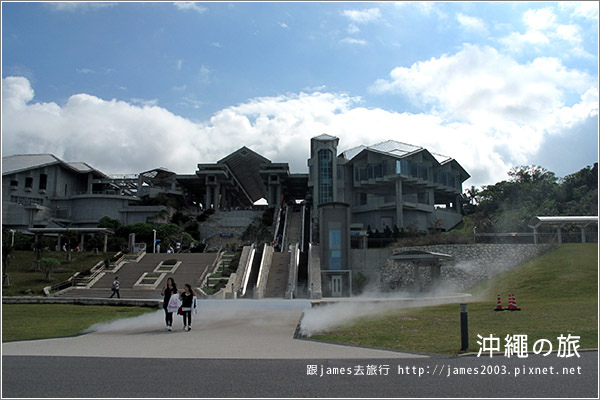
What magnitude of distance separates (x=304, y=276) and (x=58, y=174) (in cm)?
4756

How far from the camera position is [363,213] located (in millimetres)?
58000

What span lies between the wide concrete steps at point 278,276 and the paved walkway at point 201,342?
546 inches

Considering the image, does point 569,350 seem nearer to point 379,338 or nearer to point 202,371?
point 379,338

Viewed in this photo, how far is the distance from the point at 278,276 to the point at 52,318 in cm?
1714

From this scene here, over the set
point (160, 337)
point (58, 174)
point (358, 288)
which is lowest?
point (358, 288)

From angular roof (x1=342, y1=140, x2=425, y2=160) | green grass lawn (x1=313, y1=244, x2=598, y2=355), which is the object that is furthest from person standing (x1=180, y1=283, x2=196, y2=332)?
angular roof (x1=342, y1=140, x2=425, y2=160)

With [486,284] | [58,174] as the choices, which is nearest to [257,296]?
→ [486,284]

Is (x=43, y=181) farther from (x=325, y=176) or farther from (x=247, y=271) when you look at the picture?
(x=247, y=271)

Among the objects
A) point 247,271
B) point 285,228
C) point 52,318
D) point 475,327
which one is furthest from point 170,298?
point 285,228

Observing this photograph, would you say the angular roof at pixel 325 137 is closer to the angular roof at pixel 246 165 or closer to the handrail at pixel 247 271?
the angular roof at pixel 246 165

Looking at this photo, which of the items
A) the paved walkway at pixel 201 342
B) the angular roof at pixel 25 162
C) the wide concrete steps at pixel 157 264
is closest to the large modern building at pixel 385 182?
the wide concrete steps at pixel 157 264

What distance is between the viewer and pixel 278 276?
1280 inches

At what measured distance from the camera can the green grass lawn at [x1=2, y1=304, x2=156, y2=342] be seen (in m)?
12.8

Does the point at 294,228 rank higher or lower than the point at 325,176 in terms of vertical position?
lower
